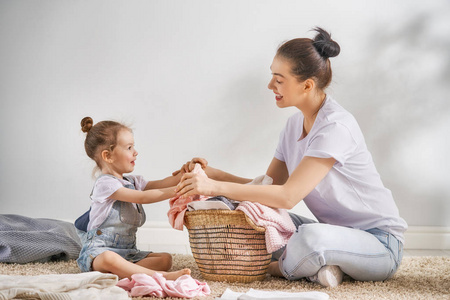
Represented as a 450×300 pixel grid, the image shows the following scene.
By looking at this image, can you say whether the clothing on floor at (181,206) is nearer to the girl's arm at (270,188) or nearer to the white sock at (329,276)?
the girl's arm at (270,188)

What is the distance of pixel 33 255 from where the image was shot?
2.61m

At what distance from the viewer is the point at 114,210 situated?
2381 mm

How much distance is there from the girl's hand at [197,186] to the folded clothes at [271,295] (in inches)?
14.4

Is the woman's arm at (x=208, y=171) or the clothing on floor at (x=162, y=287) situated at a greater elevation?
the woman's arm at (x=208, y=171)

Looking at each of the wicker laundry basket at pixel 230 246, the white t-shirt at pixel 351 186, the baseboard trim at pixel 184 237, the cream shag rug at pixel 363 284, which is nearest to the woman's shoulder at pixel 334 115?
the white t-shirt at pixel 351 186

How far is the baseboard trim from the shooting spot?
10.9ft

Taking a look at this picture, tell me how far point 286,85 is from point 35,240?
4.33 ft

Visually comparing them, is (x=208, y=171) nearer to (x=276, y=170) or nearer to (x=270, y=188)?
(x=276, y=170)

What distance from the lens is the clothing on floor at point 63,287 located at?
68.1 inches

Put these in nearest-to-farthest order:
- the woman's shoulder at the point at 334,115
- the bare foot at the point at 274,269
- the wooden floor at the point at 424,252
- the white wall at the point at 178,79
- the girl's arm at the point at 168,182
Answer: the woman's shoulder at the point at 334,115
the bare foot at the point at 274,269
the girl's arm at the point at 168,182
the wooden floor at the point at 424,252
the white wall at the point at 178,79

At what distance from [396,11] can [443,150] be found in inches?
33.0

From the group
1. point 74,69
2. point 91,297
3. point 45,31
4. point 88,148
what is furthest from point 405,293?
point 45,31

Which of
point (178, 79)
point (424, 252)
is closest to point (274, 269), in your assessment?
point (424, 252)

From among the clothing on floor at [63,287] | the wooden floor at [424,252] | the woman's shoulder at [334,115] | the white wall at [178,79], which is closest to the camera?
the clothing on floor at [63,287]
